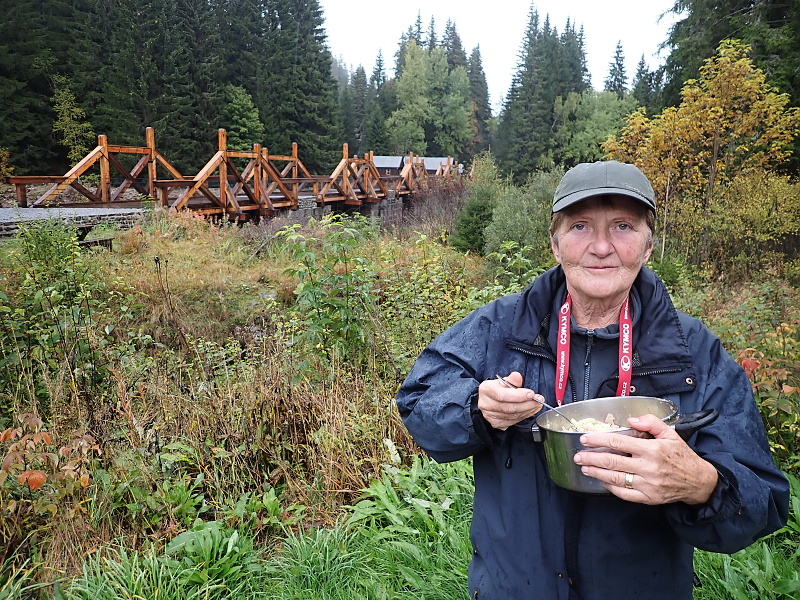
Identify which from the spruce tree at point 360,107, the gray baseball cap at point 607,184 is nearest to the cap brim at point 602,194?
the gray baseball cap at point 607,184

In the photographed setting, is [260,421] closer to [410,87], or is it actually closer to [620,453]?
[620,453]

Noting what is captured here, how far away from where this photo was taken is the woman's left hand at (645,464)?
1.16 metres

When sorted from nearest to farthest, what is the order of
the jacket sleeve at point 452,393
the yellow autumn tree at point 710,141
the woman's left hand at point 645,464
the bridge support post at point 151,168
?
the woman's left hand at point 645,464 → the jacket sleeve at point 452,393 → the bridge support post at point 151,168 → the yellow autumn tree at point 710,141

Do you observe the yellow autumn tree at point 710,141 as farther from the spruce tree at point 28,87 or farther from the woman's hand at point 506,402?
the spruce tree at point 28,87

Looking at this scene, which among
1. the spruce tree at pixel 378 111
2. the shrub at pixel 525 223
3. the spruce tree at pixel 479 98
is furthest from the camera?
the spruce tree at pixel 479 98

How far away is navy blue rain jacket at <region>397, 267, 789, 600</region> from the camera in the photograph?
4.59 ft

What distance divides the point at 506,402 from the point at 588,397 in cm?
32

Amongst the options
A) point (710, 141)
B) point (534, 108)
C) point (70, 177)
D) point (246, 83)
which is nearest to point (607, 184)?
point (70, 177)

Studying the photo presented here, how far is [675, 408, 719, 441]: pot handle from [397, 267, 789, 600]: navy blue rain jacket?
11 cm

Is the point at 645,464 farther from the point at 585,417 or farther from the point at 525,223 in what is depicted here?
the point at 525,223

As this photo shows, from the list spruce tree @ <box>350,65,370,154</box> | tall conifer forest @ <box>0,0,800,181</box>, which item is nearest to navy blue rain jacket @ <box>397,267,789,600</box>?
tall conifer forest @ <box>0,0,800,181</box>

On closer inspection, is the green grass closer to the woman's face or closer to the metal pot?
the metal pot

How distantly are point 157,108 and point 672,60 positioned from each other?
24.3 metres

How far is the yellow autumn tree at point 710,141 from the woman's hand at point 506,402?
12230mm
